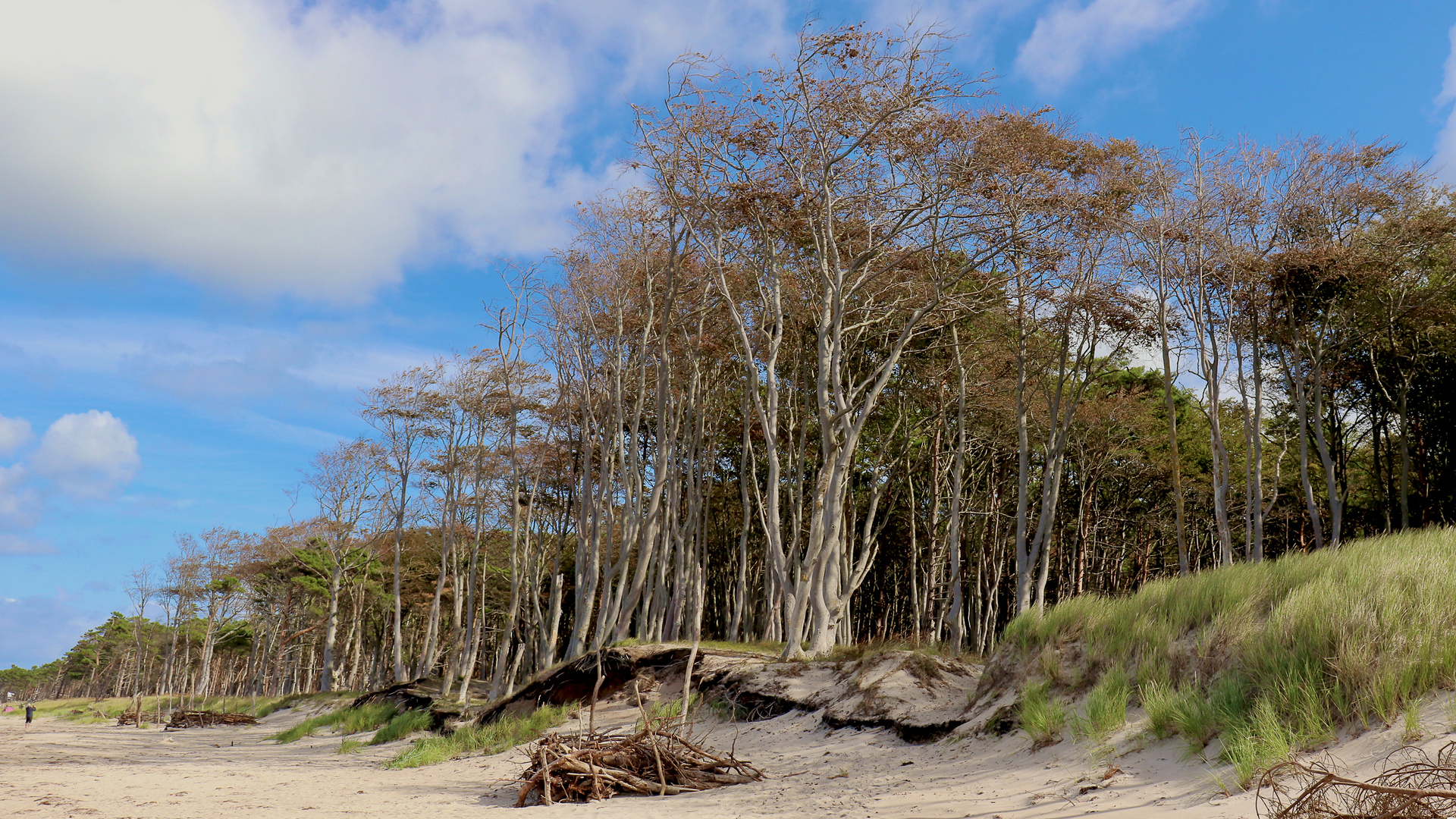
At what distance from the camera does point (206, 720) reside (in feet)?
102

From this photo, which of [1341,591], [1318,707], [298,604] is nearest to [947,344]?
[1341,591]

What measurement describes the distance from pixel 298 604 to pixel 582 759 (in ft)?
138

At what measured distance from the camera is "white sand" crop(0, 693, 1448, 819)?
5480 millimetres

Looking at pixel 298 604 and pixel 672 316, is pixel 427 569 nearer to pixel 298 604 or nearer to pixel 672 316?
pixel 298 604

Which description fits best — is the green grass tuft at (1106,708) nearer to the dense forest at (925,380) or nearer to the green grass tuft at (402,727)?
the dense forest at (925,380)

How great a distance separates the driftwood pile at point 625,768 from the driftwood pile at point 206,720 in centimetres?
2785

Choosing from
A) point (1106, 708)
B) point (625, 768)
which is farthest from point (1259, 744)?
point (625, 768)

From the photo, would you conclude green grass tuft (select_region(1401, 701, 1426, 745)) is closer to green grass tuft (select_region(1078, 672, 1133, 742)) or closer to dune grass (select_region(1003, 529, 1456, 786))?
dune grass (select_region(1003, 529, 1456, 786))

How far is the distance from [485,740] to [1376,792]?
12.0m

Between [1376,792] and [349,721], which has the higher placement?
[1376,792]

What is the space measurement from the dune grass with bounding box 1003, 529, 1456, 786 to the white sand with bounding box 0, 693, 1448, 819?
0.24 m

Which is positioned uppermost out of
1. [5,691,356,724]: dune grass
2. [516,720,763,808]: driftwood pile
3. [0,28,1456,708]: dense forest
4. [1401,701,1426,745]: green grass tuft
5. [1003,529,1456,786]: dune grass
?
[0,28,1456,708]: dense forest

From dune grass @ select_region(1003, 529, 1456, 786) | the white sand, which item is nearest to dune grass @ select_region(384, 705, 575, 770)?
the white sand

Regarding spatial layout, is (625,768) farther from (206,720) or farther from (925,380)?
(206,720)
